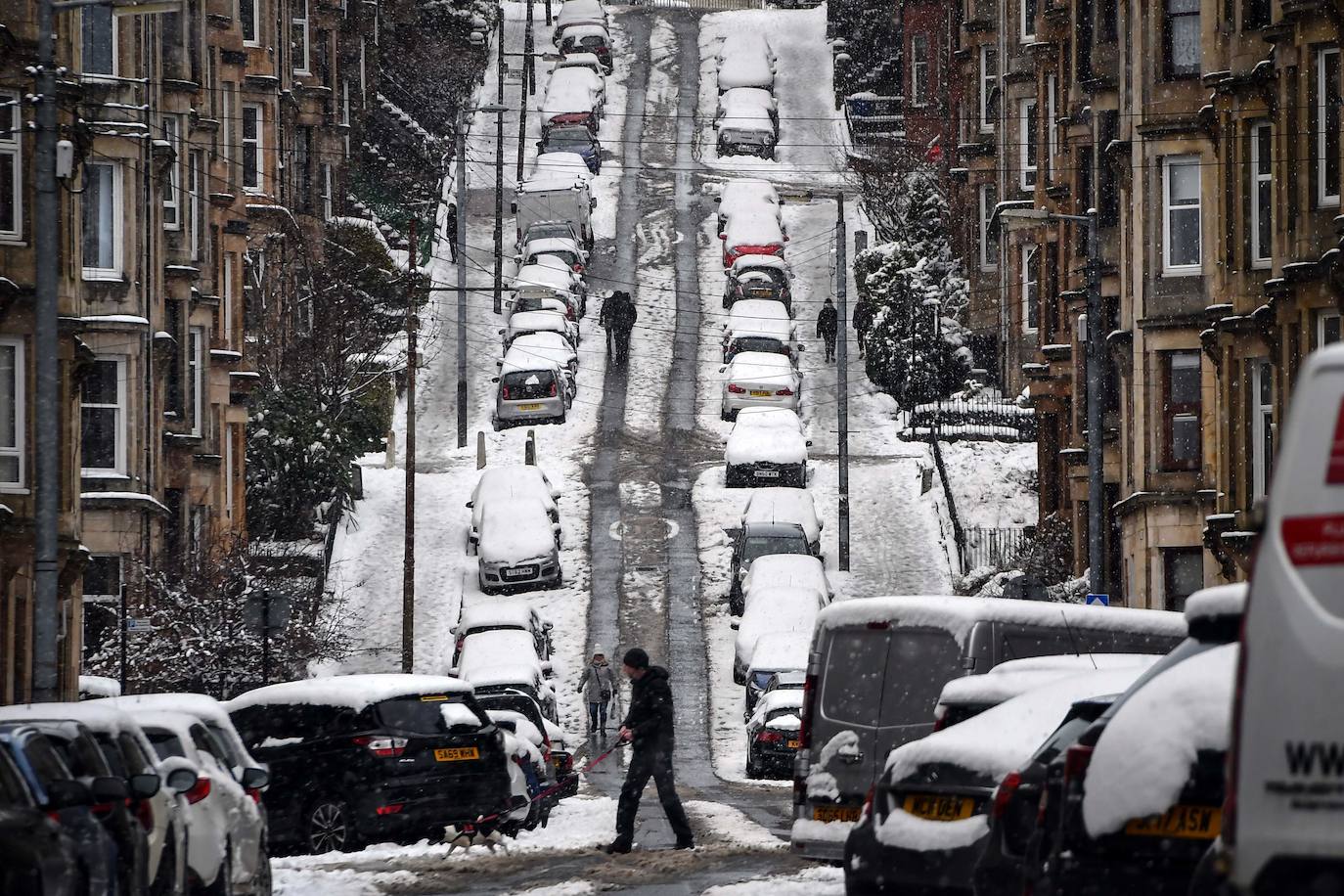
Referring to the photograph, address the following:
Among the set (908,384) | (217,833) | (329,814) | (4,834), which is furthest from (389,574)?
(4,834)

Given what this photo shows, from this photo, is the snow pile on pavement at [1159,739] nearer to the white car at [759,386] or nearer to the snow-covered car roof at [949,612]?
the snow-covered car roof at [949,612]

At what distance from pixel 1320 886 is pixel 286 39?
59937 mm

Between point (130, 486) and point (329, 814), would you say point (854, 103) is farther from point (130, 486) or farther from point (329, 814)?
point (329, 814)

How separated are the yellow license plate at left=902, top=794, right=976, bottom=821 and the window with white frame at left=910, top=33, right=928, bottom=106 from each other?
241ft

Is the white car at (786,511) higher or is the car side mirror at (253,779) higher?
the white car at (786,511)

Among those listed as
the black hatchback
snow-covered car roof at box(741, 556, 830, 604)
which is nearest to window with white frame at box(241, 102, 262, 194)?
snow-covered car roof at box(741, 556, 830, 604)

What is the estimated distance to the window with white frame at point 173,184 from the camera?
141 feet

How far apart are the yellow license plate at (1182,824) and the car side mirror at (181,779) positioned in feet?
21.1

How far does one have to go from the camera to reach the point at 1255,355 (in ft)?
105

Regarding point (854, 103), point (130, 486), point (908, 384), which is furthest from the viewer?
point (854, 103)

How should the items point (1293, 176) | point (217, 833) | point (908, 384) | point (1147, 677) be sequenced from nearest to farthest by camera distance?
1. point (1147, 677)
2. point (217, 833)
3. point (1293, 176)
4. point (908, 384)

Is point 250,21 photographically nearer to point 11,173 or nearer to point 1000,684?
point 11,173

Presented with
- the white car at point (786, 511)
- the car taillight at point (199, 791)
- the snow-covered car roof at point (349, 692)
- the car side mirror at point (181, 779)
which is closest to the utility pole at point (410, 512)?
the white car at point (786, 511)

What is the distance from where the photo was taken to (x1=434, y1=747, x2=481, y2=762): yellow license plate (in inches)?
813
